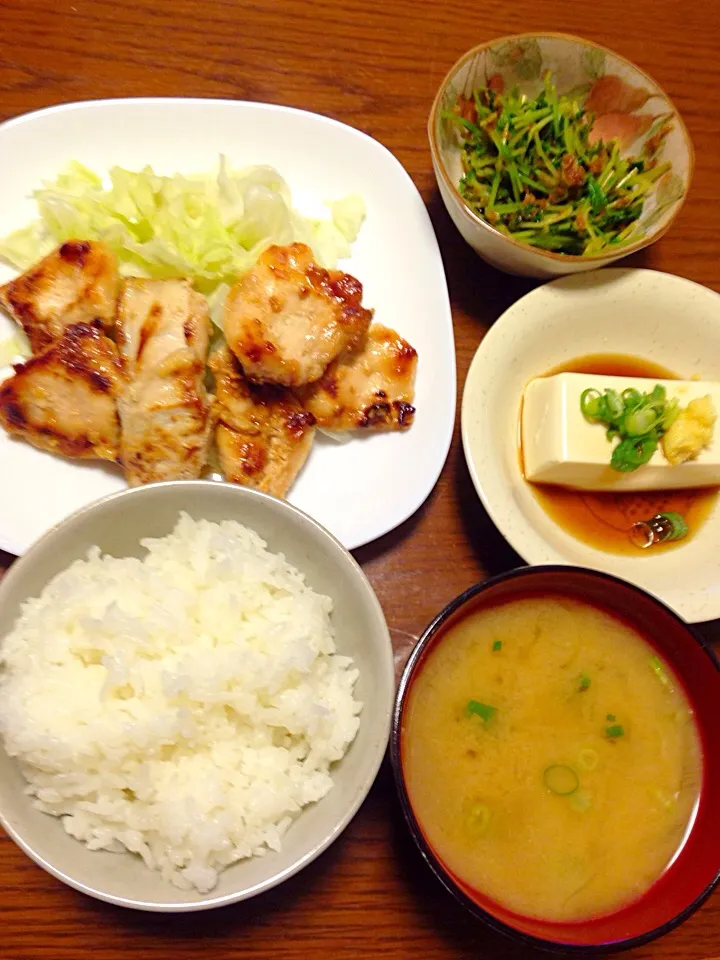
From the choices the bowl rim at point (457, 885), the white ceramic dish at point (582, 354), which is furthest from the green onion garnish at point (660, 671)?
the bowl rim at point (457, 885)

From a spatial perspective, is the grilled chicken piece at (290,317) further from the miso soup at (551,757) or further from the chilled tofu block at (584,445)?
the miso soup at (551,757)

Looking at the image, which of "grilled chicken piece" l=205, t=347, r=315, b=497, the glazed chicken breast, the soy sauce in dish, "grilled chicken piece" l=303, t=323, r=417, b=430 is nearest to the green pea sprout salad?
the soy sauce in dish

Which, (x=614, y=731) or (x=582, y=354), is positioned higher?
(x=582, y=354)

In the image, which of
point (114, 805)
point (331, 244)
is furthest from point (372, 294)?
point (114, 805)

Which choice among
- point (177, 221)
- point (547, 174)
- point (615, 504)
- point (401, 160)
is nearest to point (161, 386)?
point (177, 221)

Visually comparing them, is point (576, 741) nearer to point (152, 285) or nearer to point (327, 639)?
point (327, 639)

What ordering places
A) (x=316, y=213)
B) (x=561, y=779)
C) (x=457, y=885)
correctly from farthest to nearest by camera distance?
(x=316, y=213)
(x=561, y=779)
(x=457, y=885)

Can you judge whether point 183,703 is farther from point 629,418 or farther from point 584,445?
point 629,418
